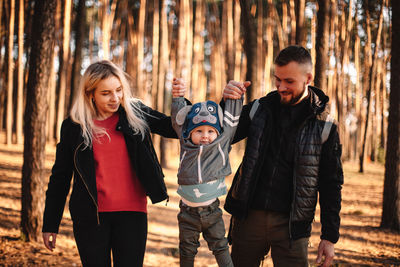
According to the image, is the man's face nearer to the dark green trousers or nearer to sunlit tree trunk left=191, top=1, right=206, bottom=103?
the dark green trousers

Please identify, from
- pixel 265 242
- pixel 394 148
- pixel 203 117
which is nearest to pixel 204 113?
pixel 203 117

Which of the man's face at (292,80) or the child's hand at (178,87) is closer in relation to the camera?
the man's face at (292,80)

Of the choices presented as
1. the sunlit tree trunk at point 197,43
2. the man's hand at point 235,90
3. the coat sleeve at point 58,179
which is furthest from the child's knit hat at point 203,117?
the sunlit tree trunk at point 197,43

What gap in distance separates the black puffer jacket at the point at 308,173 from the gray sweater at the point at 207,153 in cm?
15

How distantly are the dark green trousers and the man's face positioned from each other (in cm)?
84

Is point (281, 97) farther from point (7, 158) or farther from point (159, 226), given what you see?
point (7, 158)

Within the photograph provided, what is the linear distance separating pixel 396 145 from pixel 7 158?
11485 mm

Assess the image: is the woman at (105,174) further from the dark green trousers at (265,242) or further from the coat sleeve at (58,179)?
the dark green trousers at (265,242)

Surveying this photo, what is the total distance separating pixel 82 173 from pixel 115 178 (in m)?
0.22

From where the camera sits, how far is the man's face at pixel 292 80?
2.41m

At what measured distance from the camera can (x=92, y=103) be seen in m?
2.65

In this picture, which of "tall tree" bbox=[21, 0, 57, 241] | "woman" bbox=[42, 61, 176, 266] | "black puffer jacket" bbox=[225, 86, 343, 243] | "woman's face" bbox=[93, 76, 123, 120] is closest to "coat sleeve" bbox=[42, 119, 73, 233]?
"woman" bbox=[42, 61, 176, 266]

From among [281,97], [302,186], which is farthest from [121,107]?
[302,186]

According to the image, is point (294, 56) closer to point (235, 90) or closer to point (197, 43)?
point (235, 90)
